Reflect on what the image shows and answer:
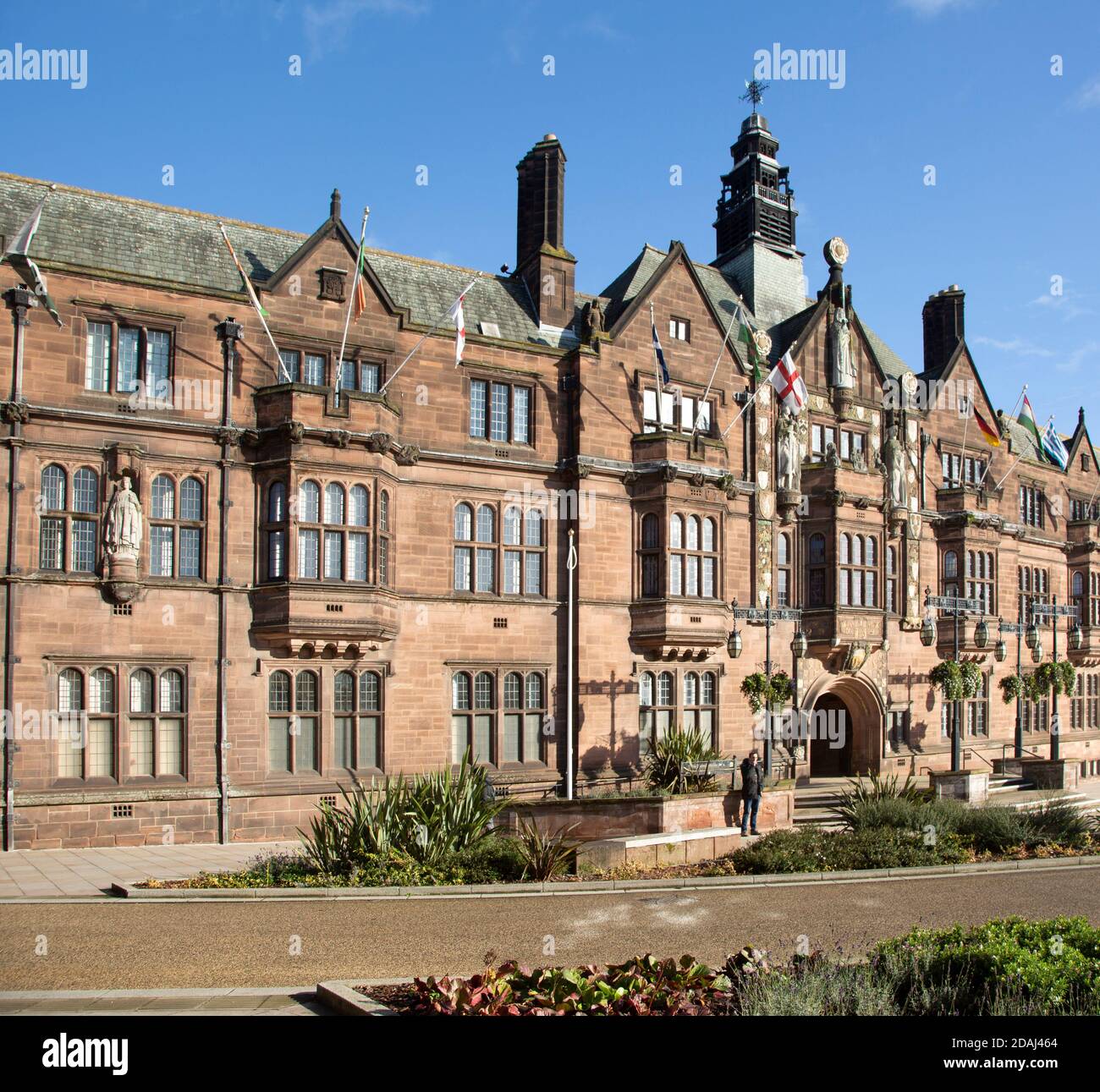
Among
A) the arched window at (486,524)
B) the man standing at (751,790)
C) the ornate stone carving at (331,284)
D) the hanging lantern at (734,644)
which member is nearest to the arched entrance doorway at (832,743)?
the hanging lantern at (734,644)

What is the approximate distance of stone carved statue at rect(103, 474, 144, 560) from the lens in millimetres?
21703

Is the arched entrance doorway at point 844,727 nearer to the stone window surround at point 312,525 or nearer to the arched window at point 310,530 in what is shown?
the stone window surround at point 312,525

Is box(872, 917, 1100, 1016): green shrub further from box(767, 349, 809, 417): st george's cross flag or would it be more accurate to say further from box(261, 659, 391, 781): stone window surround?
box(767, 349, 809, 417): st george's cross flag

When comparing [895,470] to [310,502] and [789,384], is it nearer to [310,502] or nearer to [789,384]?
[789,384]

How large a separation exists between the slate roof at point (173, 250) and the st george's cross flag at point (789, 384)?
6.35 meters

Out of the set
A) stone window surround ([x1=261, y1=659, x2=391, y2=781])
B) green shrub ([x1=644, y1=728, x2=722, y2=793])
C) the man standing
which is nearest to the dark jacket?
the man standing

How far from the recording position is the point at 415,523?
25.5 meters

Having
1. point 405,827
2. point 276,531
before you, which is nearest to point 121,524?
point 276,531

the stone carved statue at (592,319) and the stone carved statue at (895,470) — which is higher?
the stone carved statue at (592,319)

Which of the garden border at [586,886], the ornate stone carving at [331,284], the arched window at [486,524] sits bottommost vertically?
the garden border at [586,886]

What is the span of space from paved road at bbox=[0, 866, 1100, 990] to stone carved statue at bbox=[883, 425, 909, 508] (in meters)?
18.9

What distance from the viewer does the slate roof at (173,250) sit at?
75.3ft
